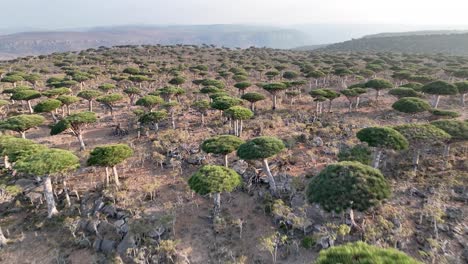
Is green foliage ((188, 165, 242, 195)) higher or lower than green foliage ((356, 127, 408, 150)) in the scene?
lower

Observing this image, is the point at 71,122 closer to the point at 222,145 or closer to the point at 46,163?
the point at 46,163

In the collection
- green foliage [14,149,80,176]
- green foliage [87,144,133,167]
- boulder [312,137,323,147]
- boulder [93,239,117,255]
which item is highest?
green foliage [14,149,80,176]

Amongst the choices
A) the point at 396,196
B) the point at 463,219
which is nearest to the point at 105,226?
the point at 396,196

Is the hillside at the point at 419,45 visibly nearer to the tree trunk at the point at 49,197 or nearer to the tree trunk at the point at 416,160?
the tree trunk at the point at 416,160

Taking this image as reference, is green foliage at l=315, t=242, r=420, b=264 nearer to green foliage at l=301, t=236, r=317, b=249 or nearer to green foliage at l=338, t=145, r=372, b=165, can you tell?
green foliage at l=301, t=236, r=317, b=249

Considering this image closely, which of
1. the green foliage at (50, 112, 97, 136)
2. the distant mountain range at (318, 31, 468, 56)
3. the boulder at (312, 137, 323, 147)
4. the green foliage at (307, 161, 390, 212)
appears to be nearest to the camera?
the green foliage at (307, 161, 390, 212)

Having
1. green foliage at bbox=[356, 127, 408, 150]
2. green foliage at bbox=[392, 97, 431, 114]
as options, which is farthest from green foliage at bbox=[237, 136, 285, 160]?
green foliage at bbox=[392, 97, 431, 114]

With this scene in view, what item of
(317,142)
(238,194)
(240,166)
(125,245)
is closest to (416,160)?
(317,142)

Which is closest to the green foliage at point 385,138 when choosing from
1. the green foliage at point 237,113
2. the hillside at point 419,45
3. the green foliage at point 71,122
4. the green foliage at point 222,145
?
the green foliage at point 222,145
